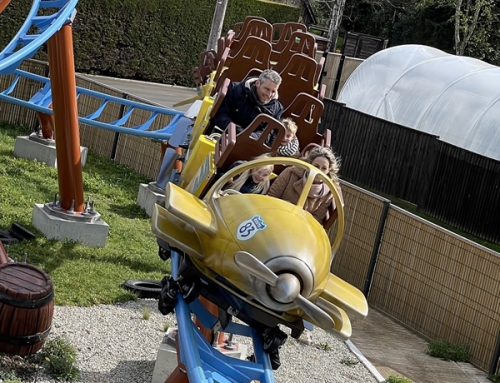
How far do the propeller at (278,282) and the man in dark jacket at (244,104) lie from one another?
3.12 m

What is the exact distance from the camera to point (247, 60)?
9922 millimetres

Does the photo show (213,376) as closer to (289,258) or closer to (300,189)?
(289,258)

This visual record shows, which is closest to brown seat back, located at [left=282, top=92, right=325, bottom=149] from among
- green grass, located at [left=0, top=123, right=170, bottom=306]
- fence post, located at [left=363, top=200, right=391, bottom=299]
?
green grass, located at [left=0, top=123, right=170, bottom=306]

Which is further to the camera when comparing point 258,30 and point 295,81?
point 258,30

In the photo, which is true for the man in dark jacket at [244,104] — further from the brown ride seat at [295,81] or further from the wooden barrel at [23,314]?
the wooden barrel at [23,314]

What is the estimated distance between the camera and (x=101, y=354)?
6.95 m

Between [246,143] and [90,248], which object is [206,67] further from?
[246,143]

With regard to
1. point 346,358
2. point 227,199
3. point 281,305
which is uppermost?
point 227,199

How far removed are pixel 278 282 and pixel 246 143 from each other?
172 cm

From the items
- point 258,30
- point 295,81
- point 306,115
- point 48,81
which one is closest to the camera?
A: point 306,115

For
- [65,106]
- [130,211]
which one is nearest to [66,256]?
[65,106]

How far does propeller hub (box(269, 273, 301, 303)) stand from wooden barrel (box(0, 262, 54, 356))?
7.51 feet

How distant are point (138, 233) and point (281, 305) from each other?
20.5 feet

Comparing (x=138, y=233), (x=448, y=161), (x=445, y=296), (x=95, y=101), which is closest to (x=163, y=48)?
(x=95, y=101)
